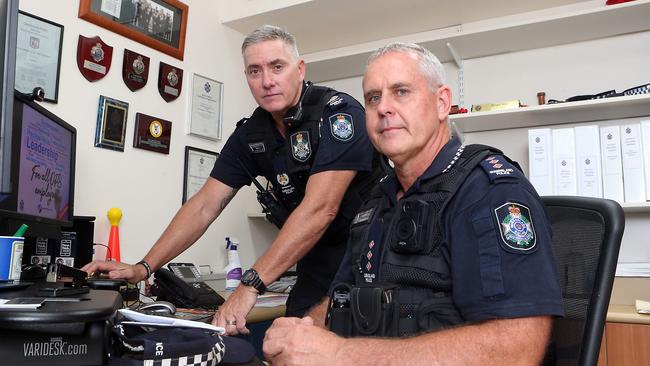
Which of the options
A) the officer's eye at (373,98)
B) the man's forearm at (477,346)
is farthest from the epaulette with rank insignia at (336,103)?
the man's forearm at (477,346)

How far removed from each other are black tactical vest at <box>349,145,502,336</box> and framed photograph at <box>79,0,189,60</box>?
162 centimetres

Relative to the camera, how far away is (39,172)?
1479 mm

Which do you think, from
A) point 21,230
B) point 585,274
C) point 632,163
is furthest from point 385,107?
point 632,163

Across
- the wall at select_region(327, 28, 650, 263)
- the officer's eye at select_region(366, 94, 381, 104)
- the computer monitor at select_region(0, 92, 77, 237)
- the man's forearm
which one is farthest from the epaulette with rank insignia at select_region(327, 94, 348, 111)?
the wall at select_region(327, 28, 650, 263)

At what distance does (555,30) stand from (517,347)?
189 centimetres

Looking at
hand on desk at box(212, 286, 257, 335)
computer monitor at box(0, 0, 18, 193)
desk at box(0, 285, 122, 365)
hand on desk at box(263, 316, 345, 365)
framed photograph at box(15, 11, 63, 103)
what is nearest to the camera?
desk at box(0, 285, 122, 365)

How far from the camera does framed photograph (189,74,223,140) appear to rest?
2564 millimetres

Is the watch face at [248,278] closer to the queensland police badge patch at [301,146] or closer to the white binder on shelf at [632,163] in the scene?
the queensland police badge patch at [301,146]

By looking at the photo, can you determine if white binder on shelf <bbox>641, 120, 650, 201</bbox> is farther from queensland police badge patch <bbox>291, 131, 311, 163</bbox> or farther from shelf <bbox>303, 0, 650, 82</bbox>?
queensland police badge patch <bbox>291, 131, 311, 163</bbox>

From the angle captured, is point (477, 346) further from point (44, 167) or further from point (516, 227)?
point (44, 167)

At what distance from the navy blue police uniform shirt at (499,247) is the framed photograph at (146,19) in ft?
5.68

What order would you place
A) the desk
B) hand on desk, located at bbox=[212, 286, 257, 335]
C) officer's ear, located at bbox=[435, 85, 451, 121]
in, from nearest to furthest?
the desk < officer's ear, located at bbox=[435, 85, 451, 121] < hand on desk, located at bbox=[212, 286, 257, 335]

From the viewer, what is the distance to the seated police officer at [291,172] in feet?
4.85

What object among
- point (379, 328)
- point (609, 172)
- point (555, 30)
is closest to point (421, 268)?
point (379, 328)
